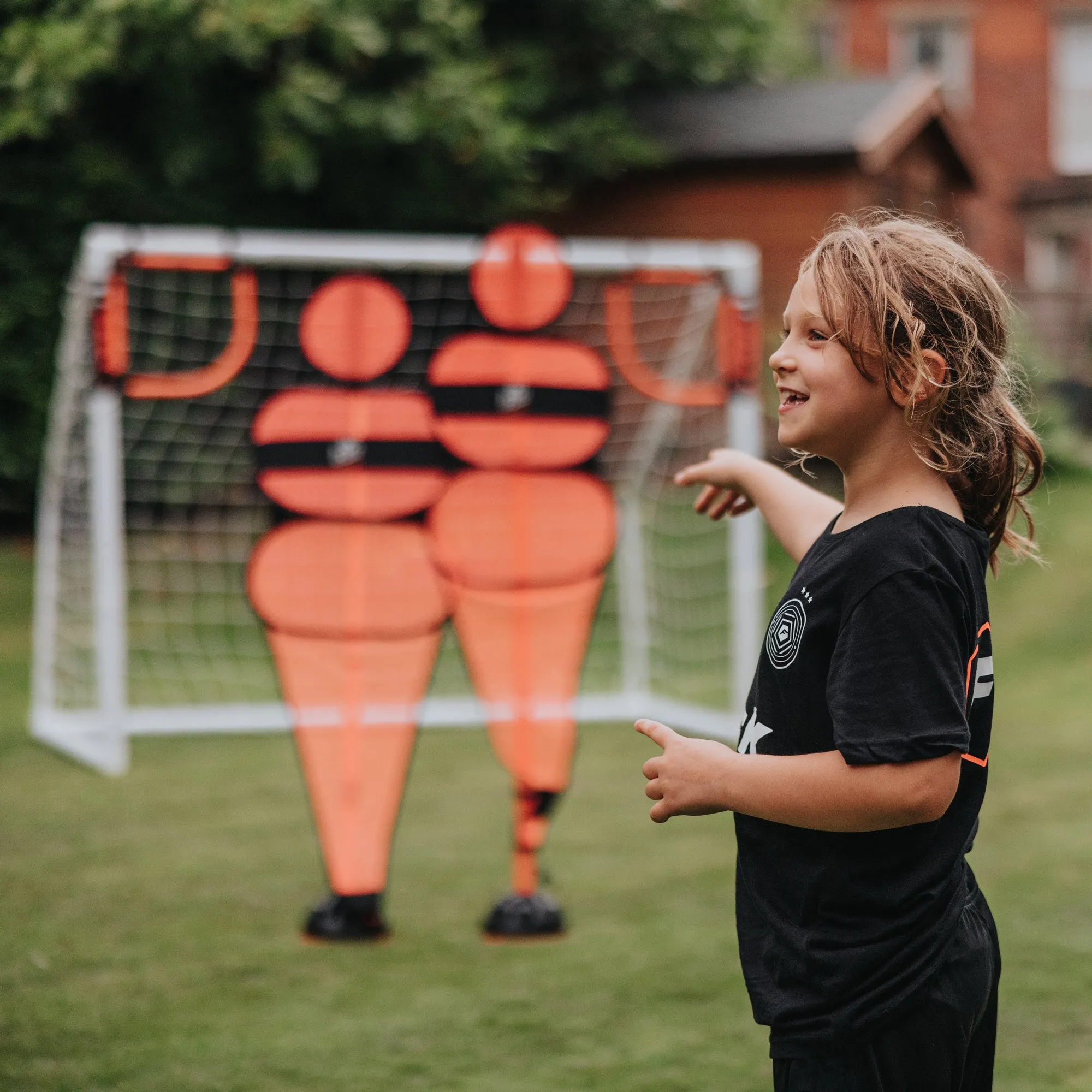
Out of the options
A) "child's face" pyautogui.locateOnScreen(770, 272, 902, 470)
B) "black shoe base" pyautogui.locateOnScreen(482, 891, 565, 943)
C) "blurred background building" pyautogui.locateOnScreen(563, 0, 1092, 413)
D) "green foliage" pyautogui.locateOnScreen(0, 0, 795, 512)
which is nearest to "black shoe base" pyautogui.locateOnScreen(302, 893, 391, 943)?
"black shoe base" pyautogui.locateOnScreen(482, 891, 565, 943)

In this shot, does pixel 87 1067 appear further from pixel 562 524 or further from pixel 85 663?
pixel 85 663

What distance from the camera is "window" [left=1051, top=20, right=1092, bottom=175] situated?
18.0m

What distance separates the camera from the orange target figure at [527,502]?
339cm

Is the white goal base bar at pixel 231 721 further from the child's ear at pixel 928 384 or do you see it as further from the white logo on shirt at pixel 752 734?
the child's ear at pixel 928 384

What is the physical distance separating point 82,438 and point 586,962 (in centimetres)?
396

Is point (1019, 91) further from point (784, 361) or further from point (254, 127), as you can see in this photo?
point (784, 361)

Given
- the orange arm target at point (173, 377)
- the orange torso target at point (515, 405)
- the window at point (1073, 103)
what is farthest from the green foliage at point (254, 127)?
the window at point (1073, 103)

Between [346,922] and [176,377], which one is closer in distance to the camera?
[346,922]

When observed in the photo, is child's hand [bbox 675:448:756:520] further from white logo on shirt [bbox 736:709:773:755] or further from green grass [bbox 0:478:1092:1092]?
green grass [bbox 0:478:1092:1092]

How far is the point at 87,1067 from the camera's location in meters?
2.57

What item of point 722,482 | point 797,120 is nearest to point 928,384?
point 722,482

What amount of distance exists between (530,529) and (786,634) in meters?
2.02

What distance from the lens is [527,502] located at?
3.40m

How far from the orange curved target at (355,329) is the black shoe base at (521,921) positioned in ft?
4.24
